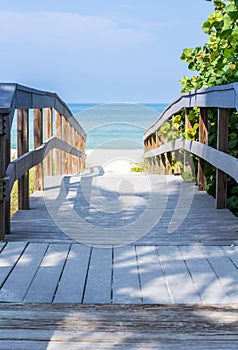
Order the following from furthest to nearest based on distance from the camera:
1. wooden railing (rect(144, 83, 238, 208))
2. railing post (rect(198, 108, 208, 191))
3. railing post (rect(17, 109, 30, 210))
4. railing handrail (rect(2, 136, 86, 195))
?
railing post (rect(198, 108, 208, 191)), railing post (rect(17, 109, 30, 210)), wooden railing (rect(144, 83, 238, 208)), railing handrail (rect(2, 136, 86, 195))

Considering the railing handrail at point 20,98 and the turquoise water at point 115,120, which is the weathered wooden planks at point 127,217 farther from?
the turquoise water at point 115,120

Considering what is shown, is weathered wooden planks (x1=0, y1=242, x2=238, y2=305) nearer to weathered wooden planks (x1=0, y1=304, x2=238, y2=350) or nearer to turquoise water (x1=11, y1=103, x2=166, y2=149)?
weathered wooden planks (x1=0, y1=304, x2=238, y2=350)

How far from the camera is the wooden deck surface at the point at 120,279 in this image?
1.97 metres

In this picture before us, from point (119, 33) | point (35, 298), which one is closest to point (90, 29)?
point (119, 33)

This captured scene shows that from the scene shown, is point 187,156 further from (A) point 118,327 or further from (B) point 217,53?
(A) point 118,327

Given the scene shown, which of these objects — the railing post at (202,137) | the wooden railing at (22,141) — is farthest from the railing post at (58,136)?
the railing post at (202,137)

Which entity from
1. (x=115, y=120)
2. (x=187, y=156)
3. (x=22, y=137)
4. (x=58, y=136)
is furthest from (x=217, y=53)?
(x=115, y=120)

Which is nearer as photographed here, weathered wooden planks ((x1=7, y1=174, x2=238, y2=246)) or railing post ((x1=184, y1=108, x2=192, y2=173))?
weathered wooden planks ((x1=7, y1=174, x2=238, y2=246))

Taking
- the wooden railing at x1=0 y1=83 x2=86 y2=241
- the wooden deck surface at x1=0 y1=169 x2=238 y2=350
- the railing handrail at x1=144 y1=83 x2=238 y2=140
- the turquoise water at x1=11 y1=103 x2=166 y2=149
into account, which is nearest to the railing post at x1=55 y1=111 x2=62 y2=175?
the wooden railing at x1=0 y1=83 x2=86 y2=241

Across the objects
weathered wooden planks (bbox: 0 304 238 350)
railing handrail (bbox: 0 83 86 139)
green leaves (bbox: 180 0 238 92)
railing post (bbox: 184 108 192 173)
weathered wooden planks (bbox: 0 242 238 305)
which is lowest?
Result: weathered wooden planks (bbox: 0 304 238 350)

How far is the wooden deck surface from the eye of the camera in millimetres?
1973

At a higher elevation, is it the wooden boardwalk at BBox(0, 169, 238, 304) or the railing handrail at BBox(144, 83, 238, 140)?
the railing handrail at BBox(144, 83, 238, 140)

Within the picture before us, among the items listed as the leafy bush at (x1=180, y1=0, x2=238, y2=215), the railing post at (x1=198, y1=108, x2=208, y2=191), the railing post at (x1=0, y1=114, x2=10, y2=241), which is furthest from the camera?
the railing post at (x1=198, y1=108, x2=208, y2=191)

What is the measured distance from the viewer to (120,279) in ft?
8.49
